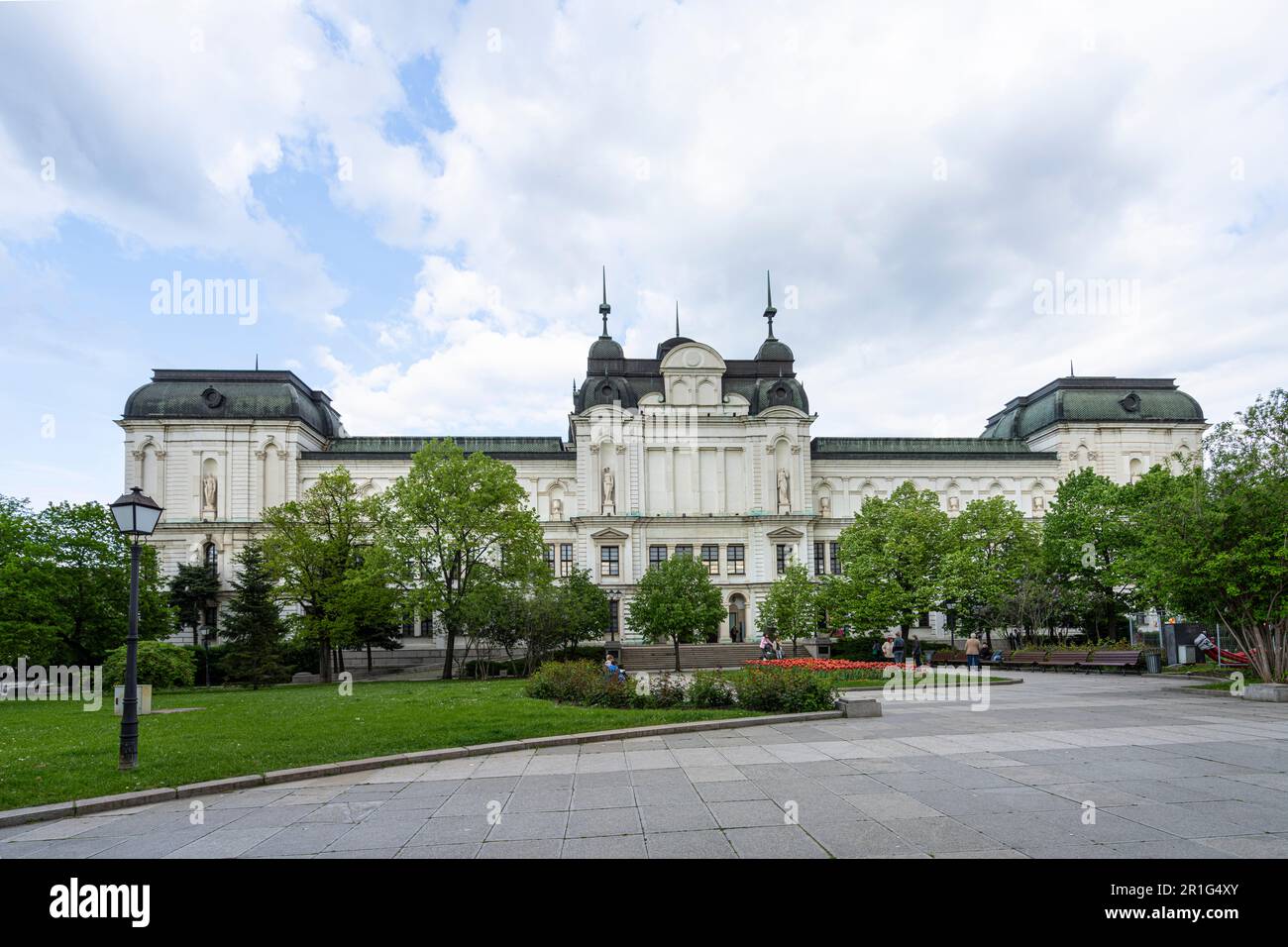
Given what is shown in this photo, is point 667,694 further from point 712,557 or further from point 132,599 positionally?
point 712,557

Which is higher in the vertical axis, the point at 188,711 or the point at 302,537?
the point at 302,537

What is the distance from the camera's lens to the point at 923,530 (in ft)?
150

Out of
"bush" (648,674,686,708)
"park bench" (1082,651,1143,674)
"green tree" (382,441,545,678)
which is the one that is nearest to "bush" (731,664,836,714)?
"bush" (648,674,686,708)

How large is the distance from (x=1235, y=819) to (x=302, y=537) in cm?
4344

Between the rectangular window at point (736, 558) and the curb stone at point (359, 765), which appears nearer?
the curb stone at point (359, 765)

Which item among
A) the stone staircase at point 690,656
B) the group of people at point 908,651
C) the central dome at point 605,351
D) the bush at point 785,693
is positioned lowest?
the stone staircase at point 690,656

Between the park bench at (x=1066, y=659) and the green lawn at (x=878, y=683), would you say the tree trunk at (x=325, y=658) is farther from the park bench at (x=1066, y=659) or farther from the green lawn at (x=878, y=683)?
the park bench at (x=1066, y=659)

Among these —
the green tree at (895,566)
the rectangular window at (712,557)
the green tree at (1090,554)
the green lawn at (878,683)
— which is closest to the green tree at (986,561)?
the green tree at (895,566)

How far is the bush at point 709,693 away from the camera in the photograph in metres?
18.7

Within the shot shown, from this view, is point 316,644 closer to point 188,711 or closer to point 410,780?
point 188,711

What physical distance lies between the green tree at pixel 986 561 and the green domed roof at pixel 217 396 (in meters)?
50.1

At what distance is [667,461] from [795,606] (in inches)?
852

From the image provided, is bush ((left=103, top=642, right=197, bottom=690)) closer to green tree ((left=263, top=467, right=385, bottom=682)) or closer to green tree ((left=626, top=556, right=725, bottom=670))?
green tree ((left=263, top=467, right=385, bottom=682))
